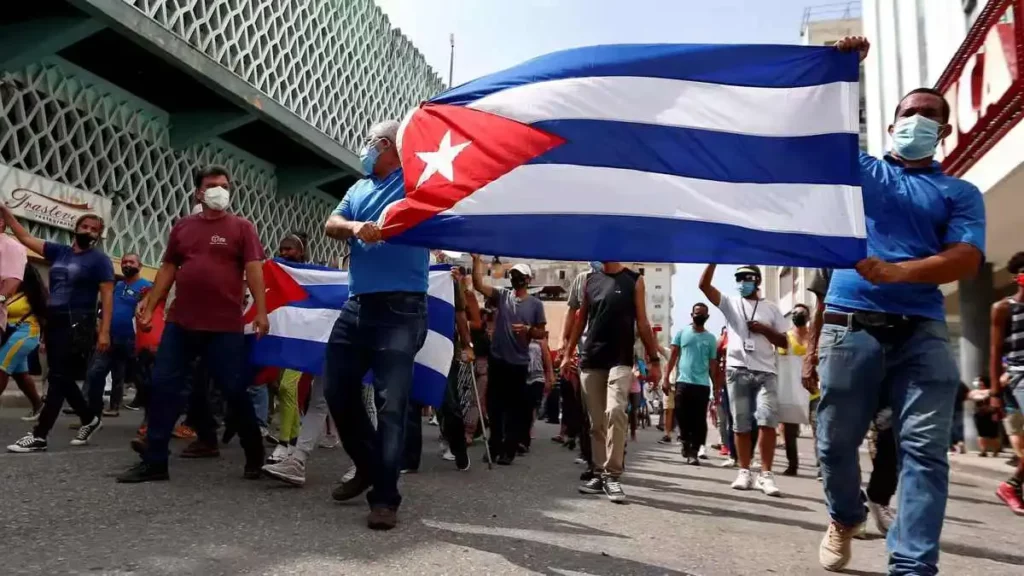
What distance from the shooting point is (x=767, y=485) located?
6.40m

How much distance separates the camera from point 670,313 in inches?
5448

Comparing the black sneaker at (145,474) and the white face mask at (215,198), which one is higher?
the white face mask at (215,198)

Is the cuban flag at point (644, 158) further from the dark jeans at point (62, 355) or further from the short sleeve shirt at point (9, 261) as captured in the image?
the dark jeans at point (62, 355)

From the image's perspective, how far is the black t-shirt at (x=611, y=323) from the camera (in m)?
5.92

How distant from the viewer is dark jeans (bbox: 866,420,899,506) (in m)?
4.42

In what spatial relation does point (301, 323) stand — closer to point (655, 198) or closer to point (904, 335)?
point (655, 198)

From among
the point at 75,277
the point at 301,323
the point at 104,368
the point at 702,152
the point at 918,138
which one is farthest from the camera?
the point at 104,368

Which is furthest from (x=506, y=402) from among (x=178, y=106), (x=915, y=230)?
(x=178, y=106)

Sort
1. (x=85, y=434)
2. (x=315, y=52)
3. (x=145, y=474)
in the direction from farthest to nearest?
(x=315, y=52), (x=85, y=434), (x=145, y=474)

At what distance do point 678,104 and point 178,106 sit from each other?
21170 mm

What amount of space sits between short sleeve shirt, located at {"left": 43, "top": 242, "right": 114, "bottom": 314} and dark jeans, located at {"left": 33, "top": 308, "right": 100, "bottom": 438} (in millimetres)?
84

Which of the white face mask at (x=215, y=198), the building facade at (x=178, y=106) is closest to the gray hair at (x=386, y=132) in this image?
the white face mask at (x=215, y=198)

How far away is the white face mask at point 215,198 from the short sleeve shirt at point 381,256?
4.21 ft

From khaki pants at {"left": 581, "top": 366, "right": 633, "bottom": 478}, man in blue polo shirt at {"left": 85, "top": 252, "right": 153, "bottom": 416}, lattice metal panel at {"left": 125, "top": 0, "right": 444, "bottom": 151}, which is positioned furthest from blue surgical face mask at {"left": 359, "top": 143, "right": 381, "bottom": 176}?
lattice metal panel at {"left": 125, "top": 0, "right": 444, "bottom": 151}
